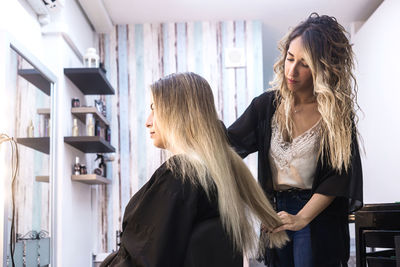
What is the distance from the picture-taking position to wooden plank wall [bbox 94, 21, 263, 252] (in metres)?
5.30

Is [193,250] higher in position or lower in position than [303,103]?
lower

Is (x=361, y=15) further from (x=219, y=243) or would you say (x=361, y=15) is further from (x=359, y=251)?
(x=219, y=243)

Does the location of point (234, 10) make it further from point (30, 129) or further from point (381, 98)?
point (30, 129)

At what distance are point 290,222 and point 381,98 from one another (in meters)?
3.37

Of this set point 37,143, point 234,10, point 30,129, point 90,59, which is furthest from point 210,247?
point 234,10

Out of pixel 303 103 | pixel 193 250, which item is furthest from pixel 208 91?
pixel 193 250

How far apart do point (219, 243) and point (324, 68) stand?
639mm

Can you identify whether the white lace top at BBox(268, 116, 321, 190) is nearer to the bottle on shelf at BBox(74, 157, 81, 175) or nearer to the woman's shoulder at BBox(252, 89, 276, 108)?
the woman's shoulder at BBox(252, 89, 276, 108)

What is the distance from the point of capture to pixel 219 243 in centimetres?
135

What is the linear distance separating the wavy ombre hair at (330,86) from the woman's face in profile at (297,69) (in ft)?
0.08

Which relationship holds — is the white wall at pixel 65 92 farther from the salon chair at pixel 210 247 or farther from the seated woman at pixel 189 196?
the salon chair at pixel 210 247

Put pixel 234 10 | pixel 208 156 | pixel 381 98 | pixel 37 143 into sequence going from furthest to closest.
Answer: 1. pixel 234 10
2. pixel 381 98
3. pixel 37 143
4. pixel 208 156

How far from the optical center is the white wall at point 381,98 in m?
4.27

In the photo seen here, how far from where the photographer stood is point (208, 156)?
1.44m
